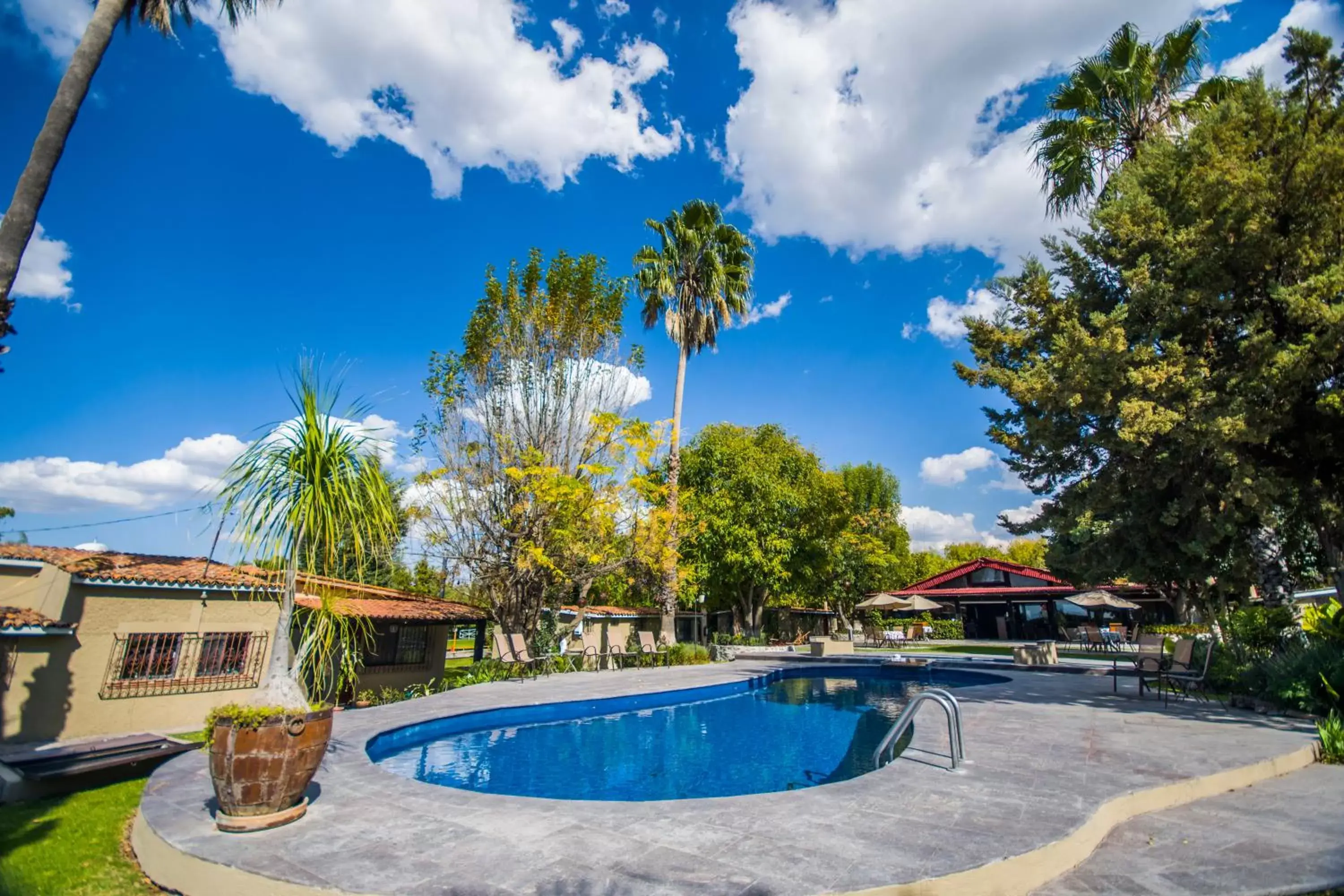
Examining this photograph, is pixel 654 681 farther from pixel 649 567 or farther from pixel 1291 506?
pixel 1291 506

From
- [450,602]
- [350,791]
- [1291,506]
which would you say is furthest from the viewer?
[450,602]

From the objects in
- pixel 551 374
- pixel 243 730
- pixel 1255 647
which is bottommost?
pixel 243 730

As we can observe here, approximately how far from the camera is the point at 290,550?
6020 mm

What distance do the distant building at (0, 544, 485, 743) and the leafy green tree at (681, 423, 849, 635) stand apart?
16.8 metres

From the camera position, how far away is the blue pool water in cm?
892

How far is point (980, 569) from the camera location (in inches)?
1563

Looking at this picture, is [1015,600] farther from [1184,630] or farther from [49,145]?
[49,145]

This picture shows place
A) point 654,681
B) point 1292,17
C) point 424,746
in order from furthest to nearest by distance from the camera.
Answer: point 654,681 < point 424,746 < point 1292,17

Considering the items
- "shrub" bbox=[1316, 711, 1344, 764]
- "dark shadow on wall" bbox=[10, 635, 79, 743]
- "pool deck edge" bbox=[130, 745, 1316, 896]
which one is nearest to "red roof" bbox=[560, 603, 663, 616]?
"dark shadow on wall" bbox=[10, 635, 79, 743]

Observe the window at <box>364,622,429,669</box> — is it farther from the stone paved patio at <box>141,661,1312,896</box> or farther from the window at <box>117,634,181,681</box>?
the stone paved patio at <box>141,661,1312,896</box>

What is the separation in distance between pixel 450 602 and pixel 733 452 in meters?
17.3

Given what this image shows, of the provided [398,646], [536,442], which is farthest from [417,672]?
[536,442]

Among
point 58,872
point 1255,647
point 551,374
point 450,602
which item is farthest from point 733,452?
point 58,872

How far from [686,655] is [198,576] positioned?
621 inches
